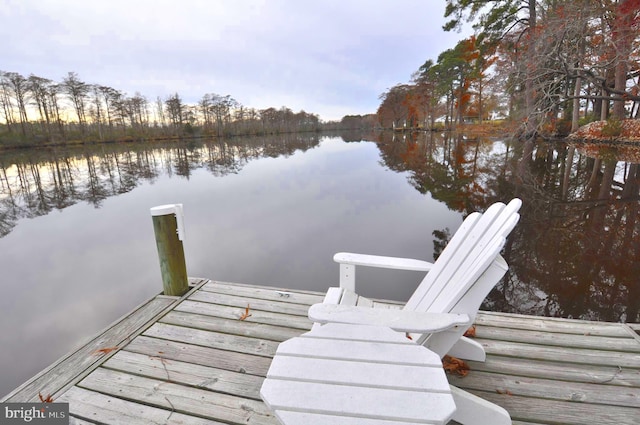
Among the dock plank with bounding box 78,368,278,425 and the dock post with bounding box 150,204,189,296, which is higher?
the dock post with bounding box 150,204,189,296

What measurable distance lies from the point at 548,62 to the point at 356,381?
43.6ft

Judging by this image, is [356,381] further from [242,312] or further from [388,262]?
[242,312]

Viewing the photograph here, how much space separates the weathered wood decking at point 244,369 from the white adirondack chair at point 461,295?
0.83ft

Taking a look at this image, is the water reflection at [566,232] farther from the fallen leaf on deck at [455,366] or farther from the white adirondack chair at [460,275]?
the white adirondack chair at [460,275]

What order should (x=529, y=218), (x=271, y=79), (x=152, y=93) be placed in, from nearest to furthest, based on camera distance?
(x=529, y=218) → (x=271, y=79) → (x=152, y=93)

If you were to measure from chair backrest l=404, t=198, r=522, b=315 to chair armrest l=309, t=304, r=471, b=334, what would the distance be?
8 centimetres

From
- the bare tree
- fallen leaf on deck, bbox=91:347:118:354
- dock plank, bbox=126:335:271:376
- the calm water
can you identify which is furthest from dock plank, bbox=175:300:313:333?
the bare tree

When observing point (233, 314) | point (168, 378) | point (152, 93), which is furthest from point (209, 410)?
point (152, 93)

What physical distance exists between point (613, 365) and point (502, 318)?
1.97 ft

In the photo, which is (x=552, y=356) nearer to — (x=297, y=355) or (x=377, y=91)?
(x=297, y=355)

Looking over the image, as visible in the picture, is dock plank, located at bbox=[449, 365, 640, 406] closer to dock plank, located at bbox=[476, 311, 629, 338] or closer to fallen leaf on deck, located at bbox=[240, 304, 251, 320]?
dock plank, located at bbox=[476, 311, 629, 338]

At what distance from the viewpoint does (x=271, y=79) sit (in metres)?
31.4

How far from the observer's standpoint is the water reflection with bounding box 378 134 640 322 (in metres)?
3.12

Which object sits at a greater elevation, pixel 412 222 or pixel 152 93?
pixel 152 93
